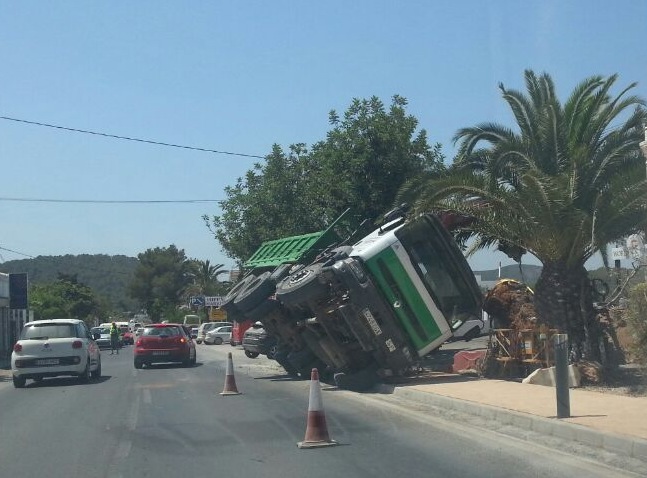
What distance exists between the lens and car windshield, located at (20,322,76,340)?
20.8 m

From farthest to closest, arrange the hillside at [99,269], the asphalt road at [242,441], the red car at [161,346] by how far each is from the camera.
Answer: the hillside at [99,269] < the red car at [161,346] < the asphalt road at [242,441]

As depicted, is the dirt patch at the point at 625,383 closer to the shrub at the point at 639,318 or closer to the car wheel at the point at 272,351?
the shrub at the point at 639,318

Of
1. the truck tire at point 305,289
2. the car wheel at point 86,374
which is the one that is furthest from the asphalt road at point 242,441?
the car wheel at point 86,374

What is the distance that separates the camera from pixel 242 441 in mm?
10555

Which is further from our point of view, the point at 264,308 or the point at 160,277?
the point at 160,277

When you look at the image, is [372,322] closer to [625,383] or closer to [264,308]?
[264,308]

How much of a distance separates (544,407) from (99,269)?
14492 cm

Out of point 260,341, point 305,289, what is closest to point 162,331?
point 260,341

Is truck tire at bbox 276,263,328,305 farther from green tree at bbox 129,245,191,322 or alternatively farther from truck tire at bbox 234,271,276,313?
green tree at bbox 129,245,191,322

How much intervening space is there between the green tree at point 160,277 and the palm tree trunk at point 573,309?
98.6 metres

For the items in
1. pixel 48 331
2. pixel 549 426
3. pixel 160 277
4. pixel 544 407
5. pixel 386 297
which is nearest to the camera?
pixel 549 426

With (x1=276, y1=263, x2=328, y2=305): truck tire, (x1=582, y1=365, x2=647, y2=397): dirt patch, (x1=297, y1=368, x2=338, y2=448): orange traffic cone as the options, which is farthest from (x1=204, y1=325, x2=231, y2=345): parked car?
(x1=297, y1=368, x2=338, y2=448): orange traffic cone

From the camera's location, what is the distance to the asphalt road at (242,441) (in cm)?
870

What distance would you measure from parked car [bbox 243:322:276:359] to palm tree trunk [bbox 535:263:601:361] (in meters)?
7.97
